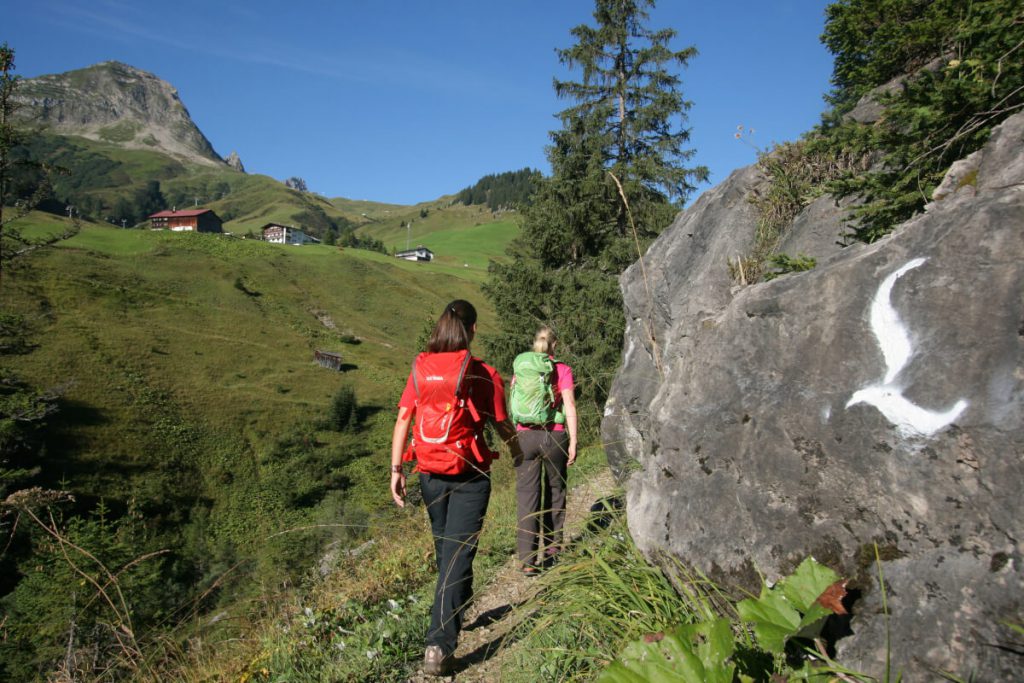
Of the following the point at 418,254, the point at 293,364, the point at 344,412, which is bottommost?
the point at 344,412

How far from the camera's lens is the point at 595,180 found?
18.2 metres

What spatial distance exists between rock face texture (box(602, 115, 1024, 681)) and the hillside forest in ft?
1.30

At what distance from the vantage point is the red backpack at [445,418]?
11.5 ft

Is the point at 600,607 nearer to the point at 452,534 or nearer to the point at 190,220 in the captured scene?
the point at 452,534

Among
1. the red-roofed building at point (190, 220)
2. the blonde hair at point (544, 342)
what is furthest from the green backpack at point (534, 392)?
the red-roofed building at point (190, 220)

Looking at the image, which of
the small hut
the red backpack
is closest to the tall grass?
the red backpack

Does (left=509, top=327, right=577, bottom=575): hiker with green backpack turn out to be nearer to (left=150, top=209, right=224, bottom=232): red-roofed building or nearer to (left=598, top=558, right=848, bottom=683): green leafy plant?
(left=598, top=558, right=848, bottom=683): green leafy plant

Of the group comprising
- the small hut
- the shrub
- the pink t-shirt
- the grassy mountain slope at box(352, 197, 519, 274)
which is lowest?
the shrub

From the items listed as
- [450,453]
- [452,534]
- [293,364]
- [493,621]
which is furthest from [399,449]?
[293,364]

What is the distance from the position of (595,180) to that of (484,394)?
612 inches

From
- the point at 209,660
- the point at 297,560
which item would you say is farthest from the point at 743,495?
the point at 297,560

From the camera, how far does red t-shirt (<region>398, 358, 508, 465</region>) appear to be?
368 cm

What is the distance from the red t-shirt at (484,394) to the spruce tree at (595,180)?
14.1m

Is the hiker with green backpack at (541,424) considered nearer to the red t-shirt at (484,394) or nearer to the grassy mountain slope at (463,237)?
the red t-shirt at (484,394)
